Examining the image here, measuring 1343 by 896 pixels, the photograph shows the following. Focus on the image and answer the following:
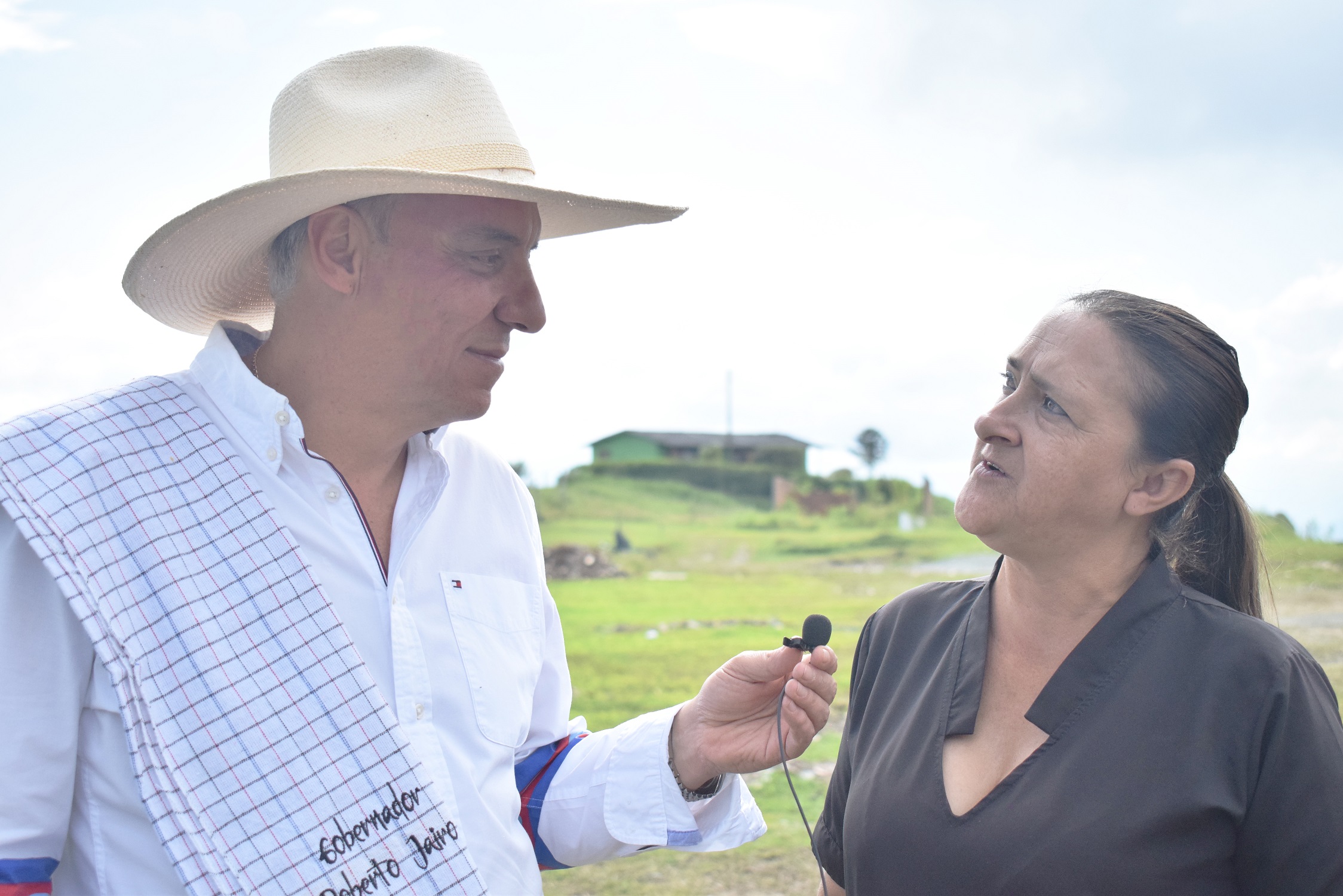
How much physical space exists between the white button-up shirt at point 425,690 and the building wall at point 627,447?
95.0ft

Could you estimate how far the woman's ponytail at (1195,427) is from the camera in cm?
202

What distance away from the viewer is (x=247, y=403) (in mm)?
1824

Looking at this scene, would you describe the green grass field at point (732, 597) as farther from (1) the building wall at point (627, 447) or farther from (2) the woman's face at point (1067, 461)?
(1) the building wall at point (627, 447)

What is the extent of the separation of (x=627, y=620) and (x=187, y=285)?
1176 centimetres

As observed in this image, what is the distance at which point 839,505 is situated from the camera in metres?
24.6

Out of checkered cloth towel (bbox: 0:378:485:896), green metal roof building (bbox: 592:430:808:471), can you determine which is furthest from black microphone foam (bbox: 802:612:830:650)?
green metal roof building (bbox: 592:430:808:471)

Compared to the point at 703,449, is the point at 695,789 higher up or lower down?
higher up

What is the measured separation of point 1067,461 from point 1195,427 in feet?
0.92

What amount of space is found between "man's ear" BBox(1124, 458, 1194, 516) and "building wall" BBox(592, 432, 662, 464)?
95.6 feet

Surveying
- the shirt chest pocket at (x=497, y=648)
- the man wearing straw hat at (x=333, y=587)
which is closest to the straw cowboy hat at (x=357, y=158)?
the man wearing straw hat at (x=333, y=587)

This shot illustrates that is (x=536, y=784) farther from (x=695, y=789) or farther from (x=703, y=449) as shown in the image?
(x=703, y=449)

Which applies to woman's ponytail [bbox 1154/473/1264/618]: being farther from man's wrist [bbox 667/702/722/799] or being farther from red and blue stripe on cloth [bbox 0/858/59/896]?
red and blue stripe on cloth [bbox 0/858/59/896]

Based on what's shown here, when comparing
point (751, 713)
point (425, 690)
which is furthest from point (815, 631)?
point (425, 690)

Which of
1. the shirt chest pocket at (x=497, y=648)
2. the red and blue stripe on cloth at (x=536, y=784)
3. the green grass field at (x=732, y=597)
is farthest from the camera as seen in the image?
the green grass field at (x=732, y=597)
